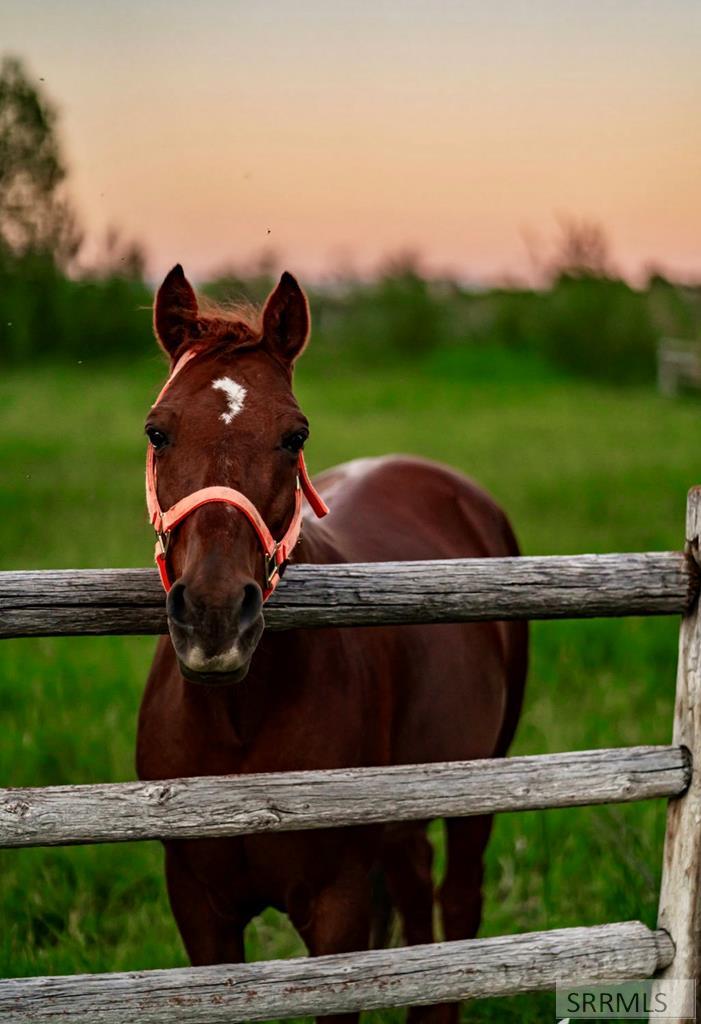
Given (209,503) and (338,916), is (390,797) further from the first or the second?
(209,503)

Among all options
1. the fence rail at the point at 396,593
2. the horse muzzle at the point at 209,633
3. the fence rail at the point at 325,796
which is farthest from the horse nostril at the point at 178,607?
the fence rail at the point at 325,796

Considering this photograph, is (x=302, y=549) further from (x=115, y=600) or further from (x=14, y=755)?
(x=14, y=755)

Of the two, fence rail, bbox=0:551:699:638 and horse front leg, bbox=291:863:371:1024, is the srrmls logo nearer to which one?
horse front leg, bbox=291:863:371:1024

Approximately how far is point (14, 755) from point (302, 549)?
2.54 m

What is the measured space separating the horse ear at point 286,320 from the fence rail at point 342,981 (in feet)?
4.59

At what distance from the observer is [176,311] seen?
267 cm

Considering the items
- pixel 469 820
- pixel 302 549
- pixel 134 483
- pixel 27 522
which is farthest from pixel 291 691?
pixel 134 483

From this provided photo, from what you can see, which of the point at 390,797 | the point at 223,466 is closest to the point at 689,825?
the point at 390,797

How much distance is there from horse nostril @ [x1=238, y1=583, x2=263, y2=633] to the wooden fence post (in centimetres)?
115

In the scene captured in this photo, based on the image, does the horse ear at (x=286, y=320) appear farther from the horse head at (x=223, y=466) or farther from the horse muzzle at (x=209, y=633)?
the horse muzzle at (x=209, y=633)

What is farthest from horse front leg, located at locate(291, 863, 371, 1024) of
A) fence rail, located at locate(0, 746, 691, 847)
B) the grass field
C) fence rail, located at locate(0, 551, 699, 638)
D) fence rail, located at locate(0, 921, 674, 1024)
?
the grass field

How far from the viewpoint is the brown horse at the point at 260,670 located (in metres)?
2.21

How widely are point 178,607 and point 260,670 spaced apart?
0.60 meters

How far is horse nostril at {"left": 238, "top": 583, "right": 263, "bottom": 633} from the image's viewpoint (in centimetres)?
212
